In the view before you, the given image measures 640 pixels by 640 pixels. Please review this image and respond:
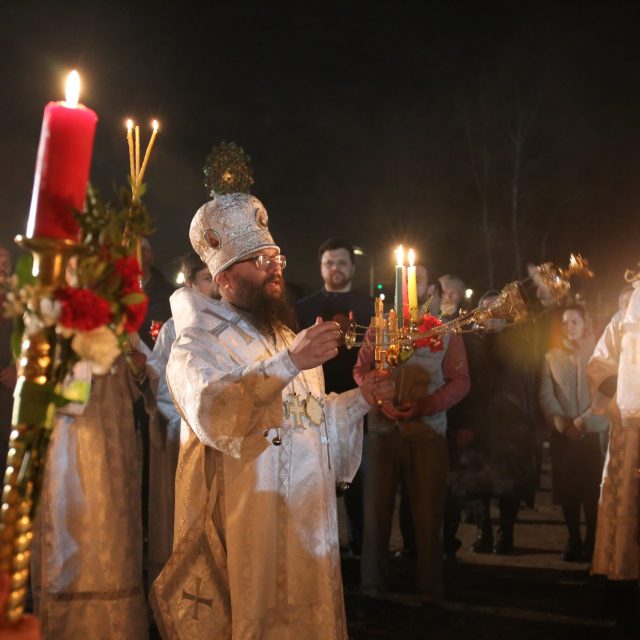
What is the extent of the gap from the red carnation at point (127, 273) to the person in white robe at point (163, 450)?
341 cm

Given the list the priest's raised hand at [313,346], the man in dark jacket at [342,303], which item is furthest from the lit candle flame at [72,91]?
the man in dark jacket at [342,303]

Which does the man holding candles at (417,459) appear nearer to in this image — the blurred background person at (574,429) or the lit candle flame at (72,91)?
the blurred background person at (574,429)

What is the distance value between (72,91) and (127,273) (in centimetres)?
41

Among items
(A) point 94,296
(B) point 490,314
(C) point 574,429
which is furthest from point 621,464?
(A) point 94,296

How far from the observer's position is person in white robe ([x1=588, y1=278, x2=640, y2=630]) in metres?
5.22

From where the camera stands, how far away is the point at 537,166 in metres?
21.1

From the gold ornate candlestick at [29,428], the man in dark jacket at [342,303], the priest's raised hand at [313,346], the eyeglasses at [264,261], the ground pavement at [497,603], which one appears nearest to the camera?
the gold ornate candlestick at [29,428]

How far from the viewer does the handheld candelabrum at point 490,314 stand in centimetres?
317

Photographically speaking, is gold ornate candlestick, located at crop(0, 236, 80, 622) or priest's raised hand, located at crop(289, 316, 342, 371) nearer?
gold ornate candlestick, located at crop(0, 236, 80, 622)

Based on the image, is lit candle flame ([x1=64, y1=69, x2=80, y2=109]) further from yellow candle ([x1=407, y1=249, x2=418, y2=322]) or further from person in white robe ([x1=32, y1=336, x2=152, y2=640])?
person in white robe ([x1=32, y1=336, x2=152, y2=640])

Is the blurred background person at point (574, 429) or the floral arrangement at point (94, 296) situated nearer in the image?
the floral arrangement at point (94, 296)

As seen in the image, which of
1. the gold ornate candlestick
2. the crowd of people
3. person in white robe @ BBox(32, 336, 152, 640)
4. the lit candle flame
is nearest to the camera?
the gold ornate candlestick

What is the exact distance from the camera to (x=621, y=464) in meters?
5.46

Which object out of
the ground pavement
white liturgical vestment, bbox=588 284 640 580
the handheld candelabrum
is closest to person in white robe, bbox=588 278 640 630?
white liturgical vestment, bbox=588 284 640 580
